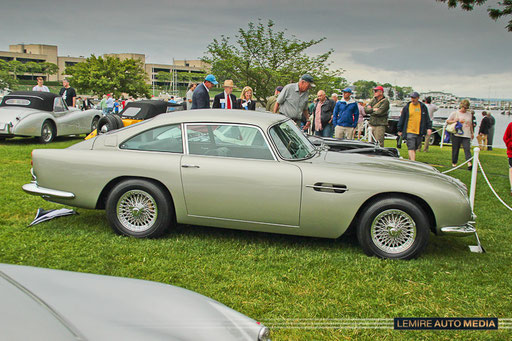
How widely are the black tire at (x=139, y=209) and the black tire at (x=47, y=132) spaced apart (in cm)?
872

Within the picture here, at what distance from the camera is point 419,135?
9.82 metres

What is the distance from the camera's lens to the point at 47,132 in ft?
40.7

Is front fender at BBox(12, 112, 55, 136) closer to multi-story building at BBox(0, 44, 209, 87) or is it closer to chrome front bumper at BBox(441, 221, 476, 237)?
Answer: chrome front bumper at BBox(441, 221, 476, 237)

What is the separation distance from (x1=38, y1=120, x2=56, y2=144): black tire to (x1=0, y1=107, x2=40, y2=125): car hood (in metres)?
0.49

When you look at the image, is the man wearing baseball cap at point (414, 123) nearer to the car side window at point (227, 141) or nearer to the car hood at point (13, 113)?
the car side window at point (227, 141)

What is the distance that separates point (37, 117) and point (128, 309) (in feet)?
38.3

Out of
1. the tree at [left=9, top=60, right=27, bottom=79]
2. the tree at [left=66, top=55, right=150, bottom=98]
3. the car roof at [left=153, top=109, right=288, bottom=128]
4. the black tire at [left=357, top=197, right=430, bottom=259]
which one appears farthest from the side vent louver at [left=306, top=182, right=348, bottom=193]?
the tree at [left=9, top=60, right=27, bottom=79]

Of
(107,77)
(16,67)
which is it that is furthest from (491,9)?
(16,67)

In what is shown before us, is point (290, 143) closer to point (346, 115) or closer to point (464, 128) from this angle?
point (346, 115)

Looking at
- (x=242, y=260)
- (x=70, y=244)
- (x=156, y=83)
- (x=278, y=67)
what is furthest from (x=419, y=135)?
(x=156, y=83)

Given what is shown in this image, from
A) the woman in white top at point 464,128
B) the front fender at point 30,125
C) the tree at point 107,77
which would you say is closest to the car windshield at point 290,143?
the woman in white top at point 464,128

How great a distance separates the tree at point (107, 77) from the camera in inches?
2685

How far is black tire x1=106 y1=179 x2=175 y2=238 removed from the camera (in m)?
4.62

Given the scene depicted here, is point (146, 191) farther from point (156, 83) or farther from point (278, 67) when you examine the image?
point (156, 83)
